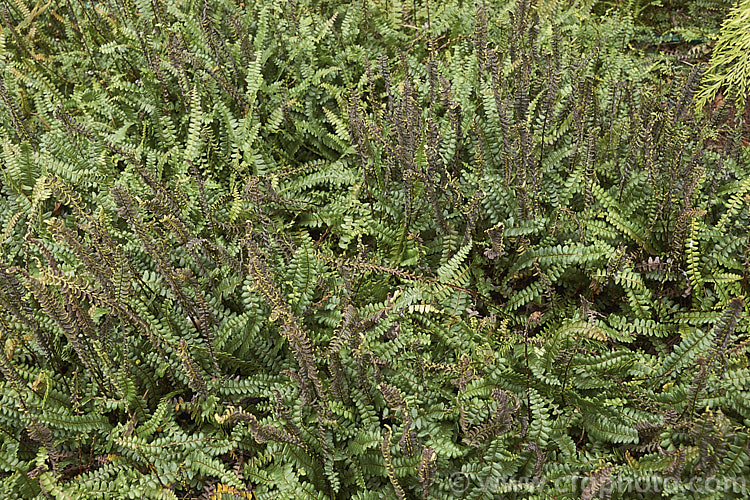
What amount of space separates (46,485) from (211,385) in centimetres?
74

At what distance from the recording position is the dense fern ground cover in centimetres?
247

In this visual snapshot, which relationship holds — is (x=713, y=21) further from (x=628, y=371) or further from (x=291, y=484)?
(x=291, y=484)

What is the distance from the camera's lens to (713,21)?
4797 mm

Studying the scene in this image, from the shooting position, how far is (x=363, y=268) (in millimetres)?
3047

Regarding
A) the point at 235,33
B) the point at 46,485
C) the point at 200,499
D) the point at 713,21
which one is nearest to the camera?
the point at 46,485

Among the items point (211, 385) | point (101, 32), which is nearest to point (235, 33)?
point (101, 32)

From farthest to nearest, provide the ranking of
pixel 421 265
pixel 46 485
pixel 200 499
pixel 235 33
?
pixel 235 33 < pixel 421 265 < pixel 200 499 < pixel 46 485

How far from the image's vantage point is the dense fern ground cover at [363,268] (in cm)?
247

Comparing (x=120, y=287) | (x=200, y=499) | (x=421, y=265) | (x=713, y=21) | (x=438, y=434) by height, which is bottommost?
(x=200, y=499)

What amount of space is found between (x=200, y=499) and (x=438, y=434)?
1.06 metres

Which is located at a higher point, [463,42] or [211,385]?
[463,42]

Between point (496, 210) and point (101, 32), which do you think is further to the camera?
point (101, 32)

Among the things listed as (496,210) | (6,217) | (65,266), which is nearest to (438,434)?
(496,210)

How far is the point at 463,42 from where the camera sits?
424 cm
